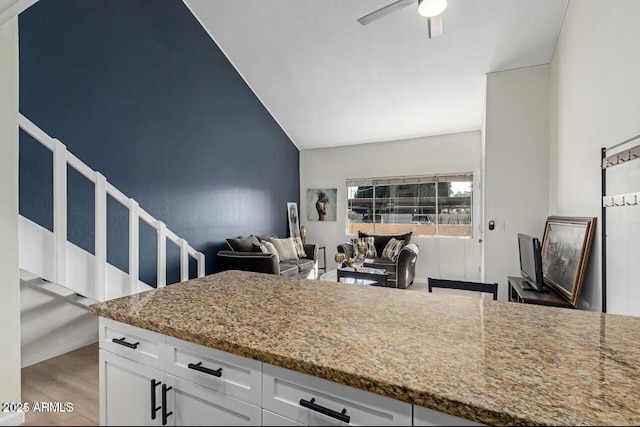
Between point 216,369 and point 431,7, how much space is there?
8.82ft

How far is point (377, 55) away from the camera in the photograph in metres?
3.78

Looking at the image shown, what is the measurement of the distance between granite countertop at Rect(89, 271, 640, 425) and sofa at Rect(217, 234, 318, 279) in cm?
260

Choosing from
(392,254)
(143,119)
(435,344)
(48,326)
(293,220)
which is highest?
(143,119)

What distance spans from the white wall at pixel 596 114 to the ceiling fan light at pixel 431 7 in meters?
0.98

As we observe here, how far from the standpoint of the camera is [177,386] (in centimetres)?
94

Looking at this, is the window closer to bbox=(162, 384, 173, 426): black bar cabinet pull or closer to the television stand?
the television stand

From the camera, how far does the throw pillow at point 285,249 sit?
4.89 m

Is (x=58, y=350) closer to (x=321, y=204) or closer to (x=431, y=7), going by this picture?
(x=431, y=7)

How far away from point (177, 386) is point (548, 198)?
3880mm

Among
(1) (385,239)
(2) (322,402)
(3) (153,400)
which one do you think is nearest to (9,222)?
(3) (153,400)

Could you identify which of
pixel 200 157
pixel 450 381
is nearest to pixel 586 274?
pixel 450 381

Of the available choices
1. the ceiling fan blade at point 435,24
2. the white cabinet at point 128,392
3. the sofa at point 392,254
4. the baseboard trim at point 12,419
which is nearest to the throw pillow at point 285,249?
the sofa at point 392,254

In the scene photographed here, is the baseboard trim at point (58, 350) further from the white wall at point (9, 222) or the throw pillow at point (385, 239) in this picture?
the throw pillow at point (385, 239)

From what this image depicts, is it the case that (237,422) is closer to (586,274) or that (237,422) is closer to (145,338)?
(145,338)
